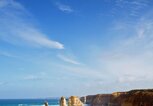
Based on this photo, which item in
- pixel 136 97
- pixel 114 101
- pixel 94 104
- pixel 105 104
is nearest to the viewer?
pixel 136 97

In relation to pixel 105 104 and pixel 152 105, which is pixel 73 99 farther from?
pixel 105 104

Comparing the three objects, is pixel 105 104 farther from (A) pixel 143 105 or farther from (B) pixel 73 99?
(B) pixel 73 99

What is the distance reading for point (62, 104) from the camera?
33719 millimetres

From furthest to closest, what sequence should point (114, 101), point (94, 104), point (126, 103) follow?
point (94, 104) → point (114, 101) → point (126, 103)

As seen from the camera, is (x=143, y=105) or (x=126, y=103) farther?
(x=126, y=103)

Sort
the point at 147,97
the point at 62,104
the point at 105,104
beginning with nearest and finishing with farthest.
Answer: the point at 62,104 → the point at 147,97 → the point at 105,104

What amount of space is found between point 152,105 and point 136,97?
7.78m

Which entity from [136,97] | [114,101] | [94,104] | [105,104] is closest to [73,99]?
[136,97]

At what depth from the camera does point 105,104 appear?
476 feet

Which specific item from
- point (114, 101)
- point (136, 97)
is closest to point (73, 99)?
point (136, 97)

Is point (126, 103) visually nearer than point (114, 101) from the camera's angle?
Yes

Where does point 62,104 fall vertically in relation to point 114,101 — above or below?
below

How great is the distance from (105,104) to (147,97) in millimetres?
87796

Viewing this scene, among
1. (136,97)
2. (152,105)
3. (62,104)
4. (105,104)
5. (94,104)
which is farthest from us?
(94,104)
